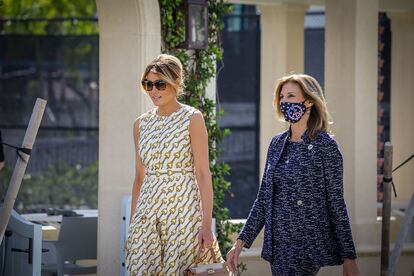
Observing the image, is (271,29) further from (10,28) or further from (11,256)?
(10,28)

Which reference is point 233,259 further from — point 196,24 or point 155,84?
point 196,24

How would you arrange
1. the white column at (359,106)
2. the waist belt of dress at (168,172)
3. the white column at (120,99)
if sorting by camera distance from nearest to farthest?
the waist belt of dress at (168,172)
the white column at (120,99)
the white column at (359,106)

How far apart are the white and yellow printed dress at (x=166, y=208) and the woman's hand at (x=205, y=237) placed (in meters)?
0.04

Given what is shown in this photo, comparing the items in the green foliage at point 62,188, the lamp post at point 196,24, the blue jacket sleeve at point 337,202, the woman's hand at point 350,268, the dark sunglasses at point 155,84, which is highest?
the lamp post at point 196,24

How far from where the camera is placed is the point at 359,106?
10.4 metres

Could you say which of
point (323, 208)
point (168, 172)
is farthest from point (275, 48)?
point (323, 208)

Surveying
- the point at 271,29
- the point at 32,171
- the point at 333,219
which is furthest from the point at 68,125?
the point at 333,219

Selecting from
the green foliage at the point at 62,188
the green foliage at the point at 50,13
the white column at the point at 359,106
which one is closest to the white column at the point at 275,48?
the white column at the point at 359,106

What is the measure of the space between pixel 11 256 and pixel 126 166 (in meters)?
1.09

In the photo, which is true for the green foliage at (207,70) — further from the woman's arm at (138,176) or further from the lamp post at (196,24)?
the woman's arm at (138,176)

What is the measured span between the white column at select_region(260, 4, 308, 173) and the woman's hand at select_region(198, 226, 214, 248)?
23.2 ft

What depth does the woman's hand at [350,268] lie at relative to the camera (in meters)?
6.25

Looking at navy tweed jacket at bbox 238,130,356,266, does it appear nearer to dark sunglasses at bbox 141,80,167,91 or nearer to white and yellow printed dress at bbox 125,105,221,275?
white and yellow printed dress at bbox 125,105,221,275

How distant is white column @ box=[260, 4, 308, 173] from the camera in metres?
13.7
